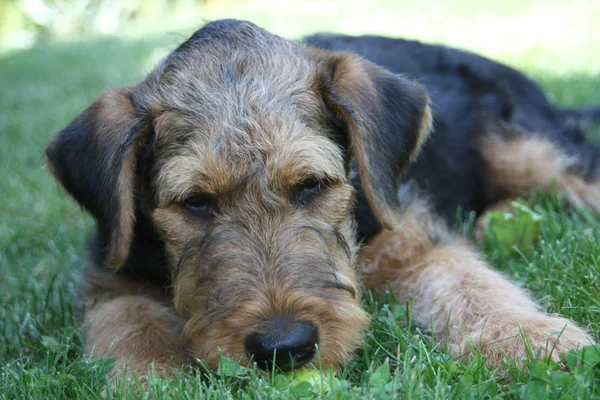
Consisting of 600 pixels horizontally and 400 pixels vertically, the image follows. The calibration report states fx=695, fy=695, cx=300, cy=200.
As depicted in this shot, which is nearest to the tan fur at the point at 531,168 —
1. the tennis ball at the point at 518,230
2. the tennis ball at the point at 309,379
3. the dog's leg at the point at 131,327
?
the tennis ball at the point at 518,230

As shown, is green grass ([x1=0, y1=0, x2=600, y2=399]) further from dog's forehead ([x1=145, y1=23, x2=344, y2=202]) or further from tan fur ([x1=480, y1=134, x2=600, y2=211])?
dog's forehead ([x1=145, y1=23, x2=344, y2=202])

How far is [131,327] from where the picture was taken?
294 centimetres

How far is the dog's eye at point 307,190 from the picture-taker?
2.72m

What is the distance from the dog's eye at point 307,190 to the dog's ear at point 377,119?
266 mm

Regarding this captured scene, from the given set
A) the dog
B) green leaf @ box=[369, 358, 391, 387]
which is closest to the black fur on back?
the dog

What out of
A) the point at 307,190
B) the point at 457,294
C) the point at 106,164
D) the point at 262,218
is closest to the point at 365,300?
the point at 457,294

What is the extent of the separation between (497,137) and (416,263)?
62.1 inches

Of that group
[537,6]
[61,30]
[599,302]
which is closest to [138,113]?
[599,302]

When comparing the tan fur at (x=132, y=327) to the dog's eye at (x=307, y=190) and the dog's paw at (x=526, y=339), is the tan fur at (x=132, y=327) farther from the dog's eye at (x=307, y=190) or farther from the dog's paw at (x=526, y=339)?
the dog's paw at (x=526, y=339)

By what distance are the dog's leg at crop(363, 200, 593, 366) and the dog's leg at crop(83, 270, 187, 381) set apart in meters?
0.95

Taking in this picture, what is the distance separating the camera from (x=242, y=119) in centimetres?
270

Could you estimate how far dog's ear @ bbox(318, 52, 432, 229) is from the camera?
2.96 meters

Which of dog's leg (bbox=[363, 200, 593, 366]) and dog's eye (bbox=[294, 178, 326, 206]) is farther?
dog's eye (bbox=[294, 178, 326, 206])

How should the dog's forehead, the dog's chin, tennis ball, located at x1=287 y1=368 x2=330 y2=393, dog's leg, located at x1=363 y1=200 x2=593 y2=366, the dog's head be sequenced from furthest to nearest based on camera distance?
the dog's forehead, dog's leg, located at x1=363 y1=200 x2=593 y2=366, the dog's head, the dog's chin, tennis ball, located at x1=287 y1=368 x2=330 y2=393
